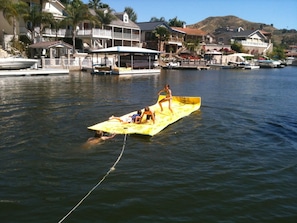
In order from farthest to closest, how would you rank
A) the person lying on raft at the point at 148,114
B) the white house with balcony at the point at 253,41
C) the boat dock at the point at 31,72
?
the white house with balcony at the point at 253,41, the boat dock at the point at 31,72, the person lying on raft at the point at 148,114

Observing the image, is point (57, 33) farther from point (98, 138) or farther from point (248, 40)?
point (248, 40)

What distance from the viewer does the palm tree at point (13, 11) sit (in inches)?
1698

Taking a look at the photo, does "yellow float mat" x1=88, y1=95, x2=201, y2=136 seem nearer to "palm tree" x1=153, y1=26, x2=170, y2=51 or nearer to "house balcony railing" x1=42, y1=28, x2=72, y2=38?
"house balcony railing" x1=42, y1=28, x2=72, y2=38

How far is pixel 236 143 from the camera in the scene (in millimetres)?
13273

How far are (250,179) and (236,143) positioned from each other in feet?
11.8

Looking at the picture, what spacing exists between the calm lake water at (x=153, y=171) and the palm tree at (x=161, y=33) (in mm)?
59049

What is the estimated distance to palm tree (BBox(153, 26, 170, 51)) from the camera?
74.1 m

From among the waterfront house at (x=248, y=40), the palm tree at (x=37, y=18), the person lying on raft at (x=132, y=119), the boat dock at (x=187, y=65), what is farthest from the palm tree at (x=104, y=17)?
the waterfront house at (x=248, y=40)

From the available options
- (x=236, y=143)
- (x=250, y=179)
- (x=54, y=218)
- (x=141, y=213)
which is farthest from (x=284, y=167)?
(x=54, y=218)

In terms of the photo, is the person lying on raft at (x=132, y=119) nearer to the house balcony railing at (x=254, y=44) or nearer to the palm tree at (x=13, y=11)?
the palm tree at (x=13, y=11)

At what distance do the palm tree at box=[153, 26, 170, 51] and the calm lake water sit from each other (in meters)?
59.0

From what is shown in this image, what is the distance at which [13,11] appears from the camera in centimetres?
4338

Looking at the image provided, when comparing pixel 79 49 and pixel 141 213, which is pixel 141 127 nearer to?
pixel 141 213

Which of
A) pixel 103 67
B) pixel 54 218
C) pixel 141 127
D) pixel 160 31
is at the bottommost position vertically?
pixel 54 218
